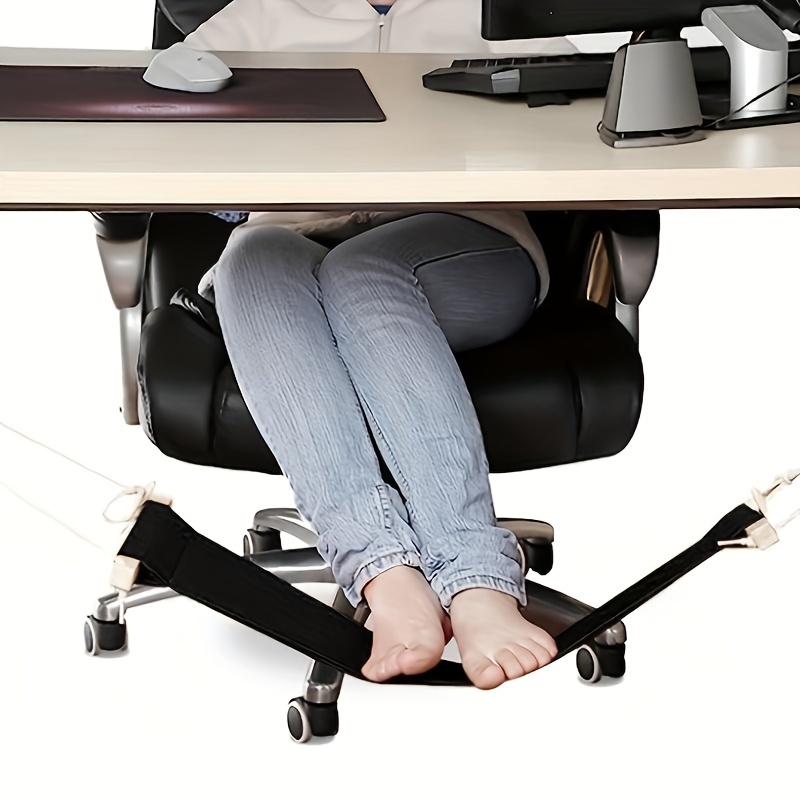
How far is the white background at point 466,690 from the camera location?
5.42ft

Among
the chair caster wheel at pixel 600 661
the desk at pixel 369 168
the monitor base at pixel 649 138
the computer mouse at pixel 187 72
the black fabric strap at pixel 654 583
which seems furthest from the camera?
the chair caster wheel at pixel 600 661

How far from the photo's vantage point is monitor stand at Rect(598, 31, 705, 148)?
125 cm

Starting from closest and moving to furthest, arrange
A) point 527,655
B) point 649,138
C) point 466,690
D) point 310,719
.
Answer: point 649,138 → point 527,655 → point 310,719 → point 466,690

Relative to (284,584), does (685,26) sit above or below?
above

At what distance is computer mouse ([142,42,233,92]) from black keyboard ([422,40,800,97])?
274mm

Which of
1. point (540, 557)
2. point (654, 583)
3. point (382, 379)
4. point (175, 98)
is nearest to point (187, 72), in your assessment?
point (175, 98)

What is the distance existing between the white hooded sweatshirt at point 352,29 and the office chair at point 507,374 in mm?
456

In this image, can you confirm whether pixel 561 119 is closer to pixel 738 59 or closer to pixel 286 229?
pixel 738 59

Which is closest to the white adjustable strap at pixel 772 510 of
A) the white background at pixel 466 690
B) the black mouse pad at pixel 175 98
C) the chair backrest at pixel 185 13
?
the white background at pixel 466 690

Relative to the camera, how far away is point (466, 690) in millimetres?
1801

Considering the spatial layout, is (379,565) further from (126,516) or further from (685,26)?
(685,26)

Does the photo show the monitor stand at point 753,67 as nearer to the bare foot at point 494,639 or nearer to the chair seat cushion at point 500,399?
the chair seat cushion at point 500,399

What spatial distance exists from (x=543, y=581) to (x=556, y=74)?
2.88 feet

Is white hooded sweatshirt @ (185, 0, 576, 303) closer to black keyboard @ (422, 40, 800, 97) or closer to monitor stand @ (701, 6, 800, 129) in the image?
black keyboard @ (422, 40, 800, 97)
